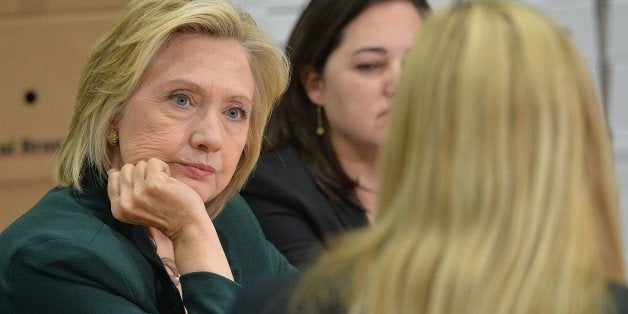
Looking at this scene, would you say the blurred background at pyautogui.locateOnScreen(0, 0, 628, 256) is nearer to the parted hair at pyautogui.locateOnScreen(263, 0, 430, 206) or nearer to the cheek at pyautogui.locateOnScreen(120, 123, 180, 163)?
the parted hair at pyautogui.locateOnScreen(263, 0, 430, 206)

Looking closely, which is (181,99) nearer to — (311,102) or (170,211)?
(170,211)

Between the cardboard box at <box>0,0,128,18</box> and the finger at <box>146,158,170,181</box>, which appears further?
the cardboard box at <box>0,0,128,18</box>

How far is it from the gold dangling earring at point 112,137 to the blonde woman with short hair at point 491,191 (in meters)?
1.03

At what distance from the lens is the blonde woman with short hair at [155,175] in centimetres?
217

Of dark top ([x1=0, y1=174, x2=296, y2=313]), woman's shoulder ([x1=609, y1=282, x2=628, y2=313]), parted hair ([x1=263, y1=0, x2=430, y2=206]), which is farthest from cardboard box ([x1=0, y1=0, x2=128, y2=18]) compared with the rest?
woman's shoulder ([x1=609, y1=282, x2=628, y2=313])

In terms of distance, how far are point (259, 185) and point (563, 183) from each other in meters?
1.82

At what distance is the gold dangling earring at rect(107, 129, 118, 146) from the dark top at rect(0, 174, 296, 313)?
5.8 inches

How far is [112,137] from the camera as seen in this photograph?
2.44 m

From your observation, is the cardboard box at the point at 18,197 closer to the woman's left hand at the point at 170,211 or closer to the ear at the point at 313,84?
the ear at the point at 313,84

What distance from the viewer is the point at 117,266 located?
2.20 metres

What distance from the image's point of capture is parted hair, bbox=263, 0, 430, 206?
10.6 ft

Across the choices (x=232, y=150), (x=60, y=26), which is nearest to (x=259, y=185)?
(x=232, y=150)

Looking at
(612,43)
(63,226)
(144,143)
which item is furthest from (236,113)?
(612,43)

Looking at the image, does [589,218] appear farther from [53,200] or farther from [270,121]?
[270,121]
